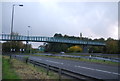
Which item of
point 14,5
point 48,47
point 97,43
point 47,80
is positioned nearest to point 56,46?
point 48,47

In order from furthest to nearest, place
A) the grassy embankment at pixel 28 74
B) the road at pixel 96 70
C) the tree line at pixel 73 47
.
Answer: the tree line at pixel 73 47 → the road at pixel 96 70 → the grassy embankment at pixel 28 74

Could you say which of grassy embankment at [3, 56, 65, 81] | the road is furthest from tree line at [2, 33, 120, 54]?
grassy embankment at [3, 56, 65, 81]

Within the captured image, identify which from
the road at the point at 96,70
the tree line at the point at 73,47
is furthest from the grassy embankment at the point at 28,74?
the tree line at the point at 73,47

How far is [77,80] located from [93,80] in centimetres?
250

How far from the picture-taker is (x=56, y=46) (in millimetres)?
139875

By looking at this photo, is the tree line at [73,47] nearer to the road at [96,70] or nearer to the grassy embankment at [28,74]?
the road at [96,70]

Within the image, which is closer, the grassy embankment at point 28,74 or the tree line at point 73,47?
the grassy embankment at point 28,74

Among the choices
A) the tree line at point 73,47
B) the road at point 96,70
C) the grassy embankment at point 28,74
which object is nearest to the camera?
the grassy embankment at point 28,74

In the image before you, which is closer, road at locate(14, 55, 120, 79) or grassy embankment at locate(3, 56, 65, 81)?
grassy embankment at locate(3, 56, 65, 81)

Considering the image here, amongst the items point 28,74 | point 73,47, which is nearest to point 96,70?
point 28,74

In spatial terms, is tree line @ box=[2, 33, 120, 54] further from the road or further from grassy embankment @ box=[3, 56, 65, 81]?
grassy embankment @ box=[3, 56, 65, 81]

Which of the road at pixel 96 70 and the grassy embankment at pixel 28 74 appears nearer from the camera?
the grassy embankment at pixel 28 74

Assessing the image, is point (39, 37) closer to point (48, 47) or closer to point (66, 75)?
point (48, 47)

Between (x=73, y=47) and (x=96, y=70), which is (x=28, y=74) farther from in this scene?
(x=73, y=47)
